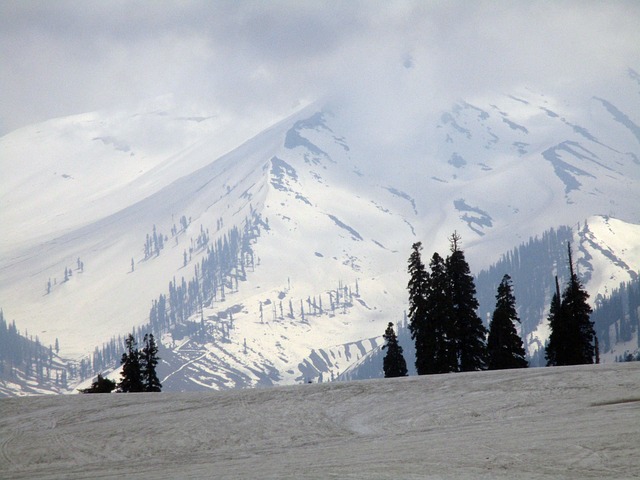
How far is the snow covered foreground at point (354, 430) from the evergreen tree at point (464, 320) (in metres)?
26.4

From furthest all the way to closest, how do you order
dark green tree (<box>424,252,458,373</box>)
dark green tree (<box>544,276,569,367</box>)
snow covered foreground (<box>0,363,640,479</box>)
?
dark green tree (<box>544,276,569,367</box>) → dark green tree (<box>424,252,458,373</box>) → snow covered foreground (<box>0,363,640,479</box>)

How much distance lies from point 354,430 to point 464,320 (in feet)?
113

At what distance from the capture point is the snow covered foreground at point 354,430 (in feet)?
72.8

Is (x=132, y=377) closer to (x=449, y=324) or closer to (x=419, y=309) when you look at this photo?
(x=419, y=309)

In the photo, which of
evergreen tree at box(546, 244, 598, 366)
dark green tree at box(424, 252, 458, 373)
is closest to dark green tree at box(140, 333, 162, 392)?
dark green tree at box(424, 252, 458, 373)

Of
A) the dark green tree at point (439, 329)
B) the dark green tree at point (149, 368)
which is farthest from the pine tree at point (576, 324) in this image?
the dark green tree at point (149, 368)

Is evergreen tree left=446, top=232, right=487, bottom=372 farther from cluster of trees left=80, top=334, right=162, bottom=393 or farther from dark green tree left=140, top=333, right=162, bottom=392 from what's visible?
dark green tree left=140, top=333, right=162, bottom=392

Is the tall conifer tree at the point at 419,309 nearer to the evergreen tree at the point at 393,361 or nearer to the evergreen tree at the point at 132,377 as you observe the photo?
the evergreen tree at the point at 393,361

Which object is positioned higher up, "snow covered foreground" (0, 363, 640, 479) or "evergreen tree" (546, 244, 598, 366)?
"evergreen tree" (546, 244, 598, 366)

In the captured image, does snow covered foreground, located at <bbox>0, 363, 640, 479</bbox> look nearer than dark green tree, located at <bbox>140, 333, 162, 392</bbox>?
Yes

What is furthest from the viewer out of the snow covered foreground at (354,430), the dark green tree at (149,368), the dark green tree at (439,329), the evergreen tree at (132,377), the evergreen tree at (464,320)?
the dark green tree at (149,368)

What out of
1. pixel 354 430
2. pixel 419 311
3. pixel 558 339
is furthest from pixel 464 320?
pixel 354 430

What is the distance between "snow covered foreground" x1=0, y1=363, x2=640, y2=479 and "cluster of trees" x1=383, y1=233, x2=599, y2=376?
86.3 ft

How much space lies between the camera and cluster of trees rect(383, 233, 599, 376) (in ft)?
199
